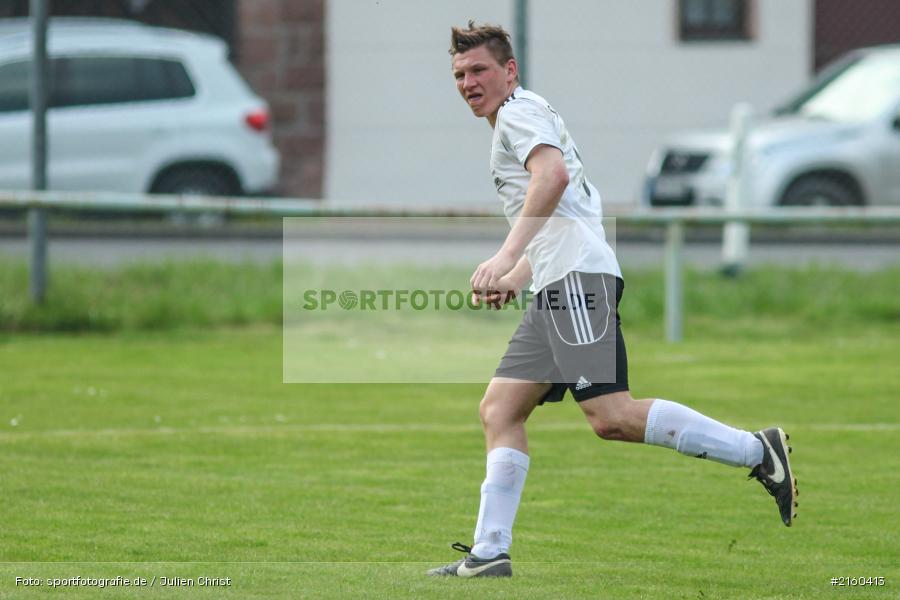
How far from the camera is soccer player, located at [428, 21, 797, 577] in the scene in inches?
212

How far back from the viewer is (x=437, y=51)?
2047 cm

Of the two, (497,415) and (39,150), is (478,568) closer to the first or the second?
Result: (497,415)

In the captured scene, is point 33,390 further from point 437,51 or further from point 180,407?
point 437,51

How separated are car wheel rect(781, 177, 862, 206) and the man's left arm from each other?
10817 mm

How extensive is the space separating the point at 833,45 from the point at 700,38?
5.90 ft

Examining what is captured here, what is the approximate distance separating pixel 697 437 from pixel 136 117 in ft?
38.8

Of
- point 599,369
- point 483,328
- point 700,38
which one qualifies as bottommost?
point 483,328

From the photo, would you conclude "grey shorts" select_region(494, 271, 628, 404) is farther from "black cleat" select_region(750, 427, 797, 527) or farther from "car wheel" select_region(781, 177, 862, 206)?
"car wheel" select_region(781, 177, 862, 206)

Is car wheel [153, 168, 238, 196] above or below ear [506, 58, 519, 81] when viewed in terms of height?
below

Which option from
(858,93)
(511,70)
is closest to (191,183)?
(858,93)

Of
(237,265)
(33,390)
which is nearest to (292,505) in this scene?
(33,390)

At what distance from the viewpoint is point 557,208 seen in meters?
5.54

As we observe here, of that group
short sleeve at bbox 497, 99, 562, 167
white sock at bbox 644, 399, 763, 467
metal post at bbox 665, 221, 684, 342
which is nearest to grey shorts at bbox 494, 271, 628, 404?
white sock at bbox 644, 399, 763, 467

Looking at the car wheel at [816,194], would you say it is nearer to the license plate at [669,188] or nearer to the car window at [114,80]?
the license plate at [669,188]
